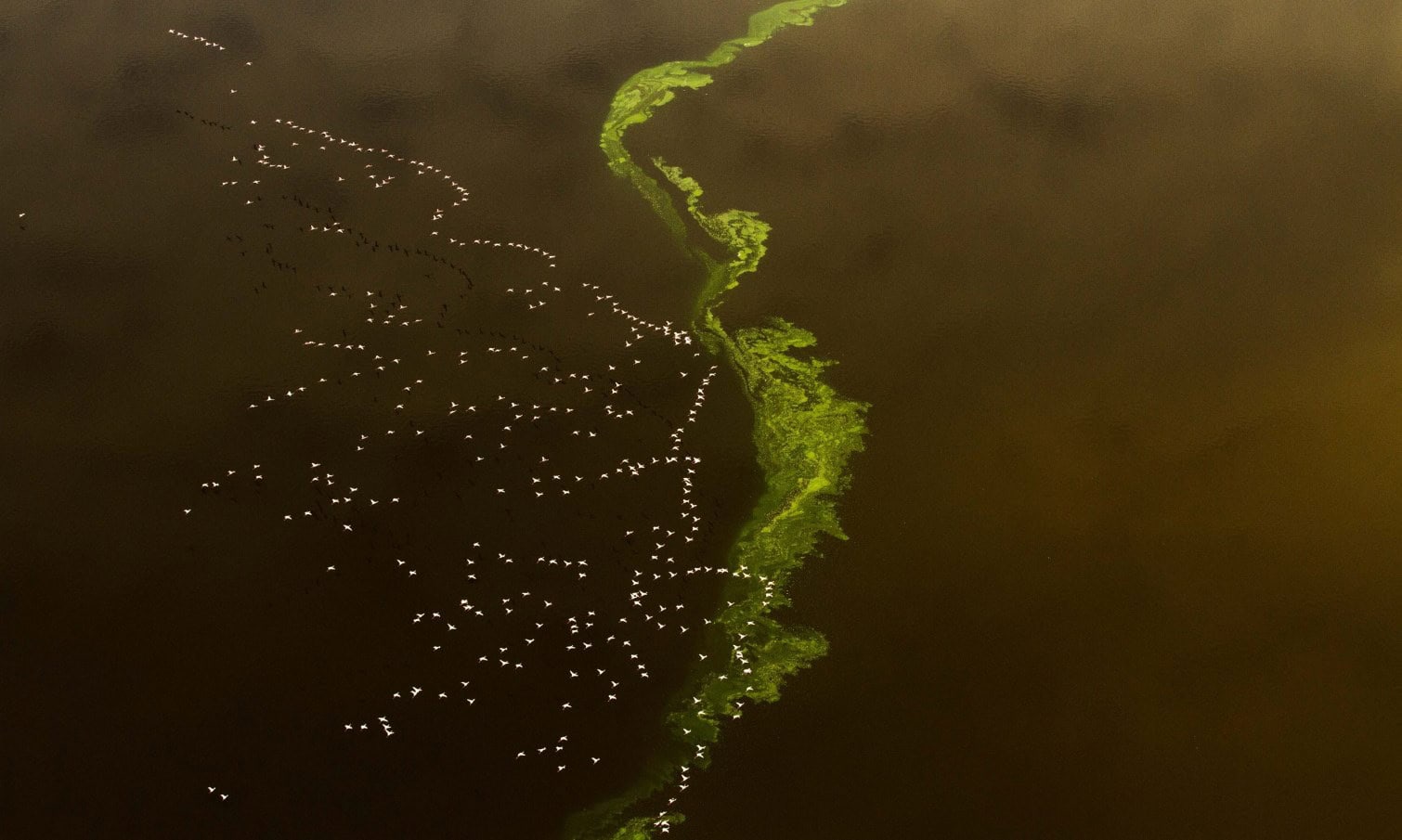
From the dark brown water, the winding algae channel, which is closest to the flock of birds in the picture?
the dark brown water

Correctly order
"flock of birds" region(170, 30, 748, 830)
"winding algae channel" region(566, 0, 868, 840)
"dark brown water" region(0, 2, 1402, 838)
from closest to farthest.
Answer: "dark brown water" region(0, 2, 1402, 838), "winding algae channel" region(566, 0, 868, 840), "flock of birds" region(170, 30, 748, 830)

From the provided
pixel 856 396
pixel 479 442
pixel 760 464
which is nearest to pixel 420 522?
pixel 479 442

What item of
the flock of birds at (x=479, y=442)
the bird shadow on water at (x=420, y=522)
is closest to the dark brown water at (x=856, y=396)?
the bird shadow on water at (x=420, y=522)

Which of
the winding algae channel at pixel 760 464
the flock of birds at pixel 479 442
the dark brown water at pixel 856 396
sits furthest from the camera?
the flock of birds at pixel 479 442

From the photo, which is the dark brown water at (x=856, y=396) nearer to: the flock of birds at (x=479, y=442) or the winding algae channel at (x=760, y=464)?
the flock of birds at (x=479, y=442)

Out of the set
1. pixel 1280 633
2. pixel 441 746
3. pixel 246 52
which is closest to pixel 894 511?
pixel 1280 633

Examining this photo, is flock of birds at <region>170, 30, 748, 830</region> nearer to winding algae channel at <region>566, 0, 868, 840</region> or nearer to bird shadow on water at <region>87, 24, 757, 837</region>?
bird shadow on water at <region>87, 24, 757, 837</region>

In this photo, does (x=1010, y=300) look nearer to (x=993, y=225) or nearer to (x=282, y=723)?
(x=993, y=225)
